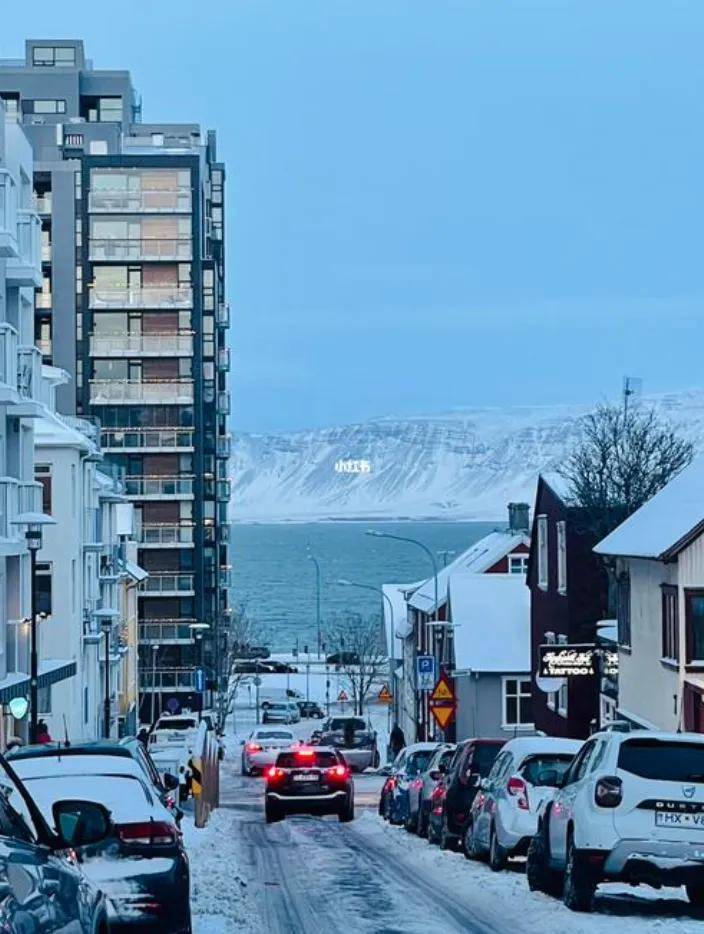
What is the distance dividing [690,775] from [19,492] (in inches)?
1139

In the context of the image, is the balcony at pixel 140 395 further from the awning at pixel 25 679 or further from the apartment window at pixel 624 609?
the apartment window at pixel 624 609

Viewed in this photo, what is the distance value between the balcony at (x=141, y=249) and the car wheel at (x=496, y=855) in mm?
70329

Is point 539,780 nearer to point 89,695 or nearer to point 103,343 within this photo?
point 89,695

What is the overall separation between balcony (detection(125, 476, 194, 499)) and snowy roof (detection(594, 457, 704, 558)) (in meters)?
52.3

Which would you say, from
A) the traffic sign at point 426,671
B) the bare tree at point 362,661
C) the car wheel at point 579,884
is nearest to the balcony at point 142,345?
the bare tree at point 362,661

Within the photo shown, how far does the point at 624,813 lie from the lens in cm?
1480

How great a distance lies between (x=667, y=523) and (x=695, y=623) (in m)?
2.76

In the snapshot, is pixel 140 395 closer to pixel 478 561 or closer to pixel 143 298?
pixel 143 298

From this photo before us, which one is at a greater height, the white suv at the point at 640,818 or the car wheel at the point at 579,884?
the white suv at the point at 640,818

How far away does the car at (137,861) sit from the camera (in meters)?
11.9

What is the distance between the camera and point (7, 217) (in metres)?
39.4

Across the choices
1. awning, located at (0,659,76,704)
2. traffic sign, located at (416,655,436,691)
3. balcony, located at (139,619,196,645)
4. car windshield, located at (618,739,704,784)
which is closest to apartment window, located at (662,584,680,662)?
awning, located at (0,659,76,704)

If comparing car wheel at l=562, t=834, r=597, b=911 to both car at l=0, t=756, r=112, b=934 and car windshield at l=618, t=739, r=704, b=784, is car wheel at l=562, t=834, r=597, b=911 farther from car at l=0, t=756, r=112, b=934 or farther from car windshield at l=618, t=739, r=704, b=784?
car at l=0, t=756, r=112, b=934

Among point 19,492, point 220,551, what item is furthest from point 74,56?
point 19,492
